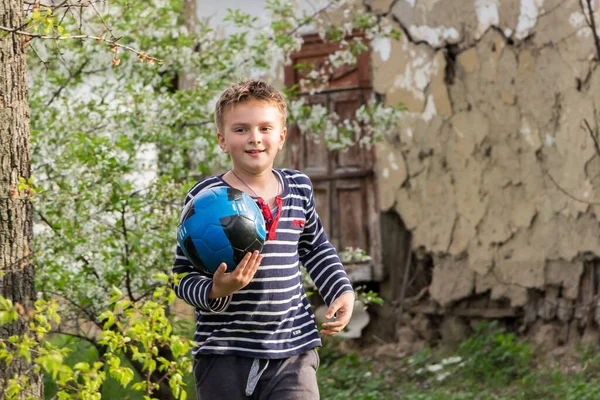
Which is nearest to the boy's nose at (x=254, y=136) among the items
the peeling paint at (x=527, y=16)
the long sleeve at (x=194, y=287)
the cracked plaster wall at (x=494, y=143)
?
the long sleeve at (x=194, y=287)

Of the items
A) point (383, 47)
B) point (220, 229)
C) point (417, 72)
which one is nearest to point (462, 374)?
point (417, 72)

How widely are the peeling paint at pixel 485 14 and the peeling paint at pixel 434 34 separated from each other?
24 cm

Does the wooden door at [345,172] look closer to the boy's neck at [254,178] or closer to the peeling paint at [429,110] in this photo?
the peeling paint at [429,110]

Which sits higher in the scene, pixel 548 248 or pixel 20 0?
pixel 20 0

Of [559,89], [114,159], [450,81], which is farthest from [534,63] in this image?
[114,159]

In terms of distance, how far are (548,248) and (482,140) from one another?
1.06 meters

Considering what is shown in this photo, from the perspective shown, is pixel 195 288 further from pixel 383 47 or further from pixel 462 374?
pixel 383 47

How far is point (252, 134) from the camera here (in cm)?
313

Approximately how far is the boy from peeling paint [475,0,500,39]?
4947 mm

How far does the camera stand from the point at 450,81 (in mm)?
8125

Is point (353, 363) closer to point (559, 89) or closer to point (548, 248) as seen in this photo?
point (548, 248)

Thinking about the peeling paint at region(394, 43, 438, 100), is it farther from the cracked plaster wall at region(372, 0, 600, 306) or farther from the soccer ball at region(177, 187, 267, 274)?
the soccer ball at region(177, 187, 267, 274)

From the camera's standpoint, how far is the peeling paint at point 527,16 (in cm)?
745

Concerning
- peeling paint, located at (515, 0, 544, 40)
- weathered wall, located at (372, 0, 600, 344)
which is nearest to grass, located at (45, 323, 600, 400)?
Answer: weathered wall, located at (372, 0, 600, 344)
